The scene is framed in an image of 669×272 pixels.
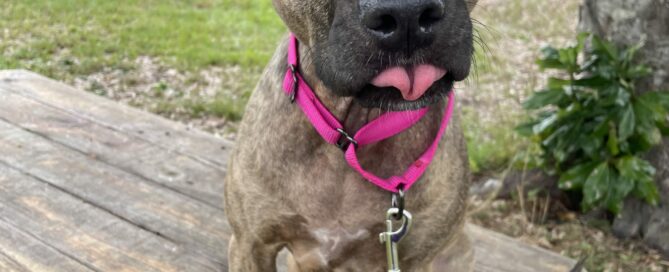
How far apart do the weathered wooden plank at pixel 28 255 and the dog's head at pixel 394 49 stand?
157 cm

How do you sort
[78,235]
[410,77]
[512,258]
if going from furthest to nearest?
[512,258] < [78,235] < [410,77]

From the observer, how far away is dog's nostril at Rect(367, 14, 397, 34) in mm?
1597

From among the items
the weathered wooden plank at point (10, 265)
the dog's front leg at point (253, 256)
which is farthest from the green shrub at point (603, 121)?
the weathered wooden plank at point (10, 265)

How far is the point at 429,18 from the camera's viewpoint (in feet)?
5.31

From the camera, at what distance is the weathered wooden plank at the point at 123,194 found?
3191 millimetres

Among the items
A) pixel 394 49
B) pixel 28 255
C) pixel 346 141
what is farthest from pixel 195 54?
pixel 394 49

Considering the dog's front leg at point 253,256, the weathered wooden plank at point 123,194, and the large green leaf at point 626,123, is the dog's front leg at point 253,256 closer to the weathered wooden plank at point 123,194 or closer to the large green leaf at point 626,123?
the weathered wooden plank at point 123,194

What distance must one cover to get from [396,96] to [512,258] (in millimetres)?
1748

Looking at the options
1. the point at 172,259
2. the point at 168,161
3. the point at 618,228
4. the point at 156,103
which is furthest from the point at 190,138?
the point at 618,228

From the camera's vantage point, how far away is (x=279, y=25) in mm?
7953

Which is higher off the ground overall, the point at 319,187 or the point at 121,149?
the point at 319,187

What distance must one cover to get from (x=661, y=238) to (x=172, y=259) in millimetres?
2513

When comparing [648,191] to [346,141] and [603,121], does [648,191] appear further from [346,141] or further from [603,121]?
[346,141]

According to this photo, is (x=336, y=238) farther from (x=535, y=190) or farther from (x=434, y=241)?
(x=535, y=190)
